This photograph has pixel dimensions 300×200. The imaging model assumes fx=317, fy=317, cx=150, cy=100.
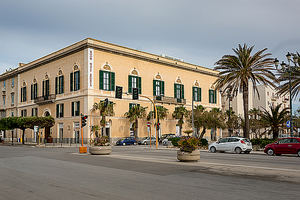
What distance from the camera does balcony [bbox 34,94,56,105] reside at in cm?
5514

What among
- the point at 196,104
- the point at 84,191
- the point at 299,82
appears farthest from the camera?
the point at 196,104

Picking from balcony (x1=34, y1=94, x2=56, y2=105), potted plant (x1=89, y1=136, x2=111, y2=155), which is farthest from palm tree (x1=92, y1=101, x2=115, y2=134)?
potted plant (x1=89, y1=136, x2=111, y2=155)

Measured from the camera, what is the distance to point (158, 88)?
5956cm

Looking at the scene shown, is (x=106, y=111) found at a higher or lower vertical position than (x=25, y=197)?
higher

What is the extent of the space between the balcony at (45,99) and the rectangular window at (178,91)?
76.2 ft

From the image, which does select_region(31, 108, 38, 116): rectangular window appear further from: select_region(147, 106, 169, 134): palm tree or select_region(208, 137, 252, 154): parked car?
select_region(208, 137, 252, 154): parked car

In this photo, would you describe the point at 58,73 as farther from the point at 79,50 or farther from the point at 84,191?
the point at 84,191

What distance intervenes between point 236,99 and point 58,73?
52.4 meters

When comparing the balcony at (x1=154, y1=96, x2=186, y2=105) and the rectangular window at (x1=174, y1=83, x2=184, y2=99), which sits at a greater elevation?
the rectangular window at (x1=174, y1=83, x2=184, y2=99)

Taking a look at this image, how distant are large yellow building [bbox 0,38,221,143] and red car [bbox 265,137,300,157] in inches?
847

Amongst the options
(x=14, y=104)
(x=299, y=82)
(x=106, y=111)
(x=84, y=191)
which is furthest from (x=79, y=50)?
(x=84, y=191)

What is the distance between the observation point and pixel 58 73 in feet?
180

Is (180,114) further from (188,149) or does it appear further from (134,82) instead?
(188,149)

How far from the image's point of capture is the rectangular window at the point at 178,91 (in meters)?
63.2
